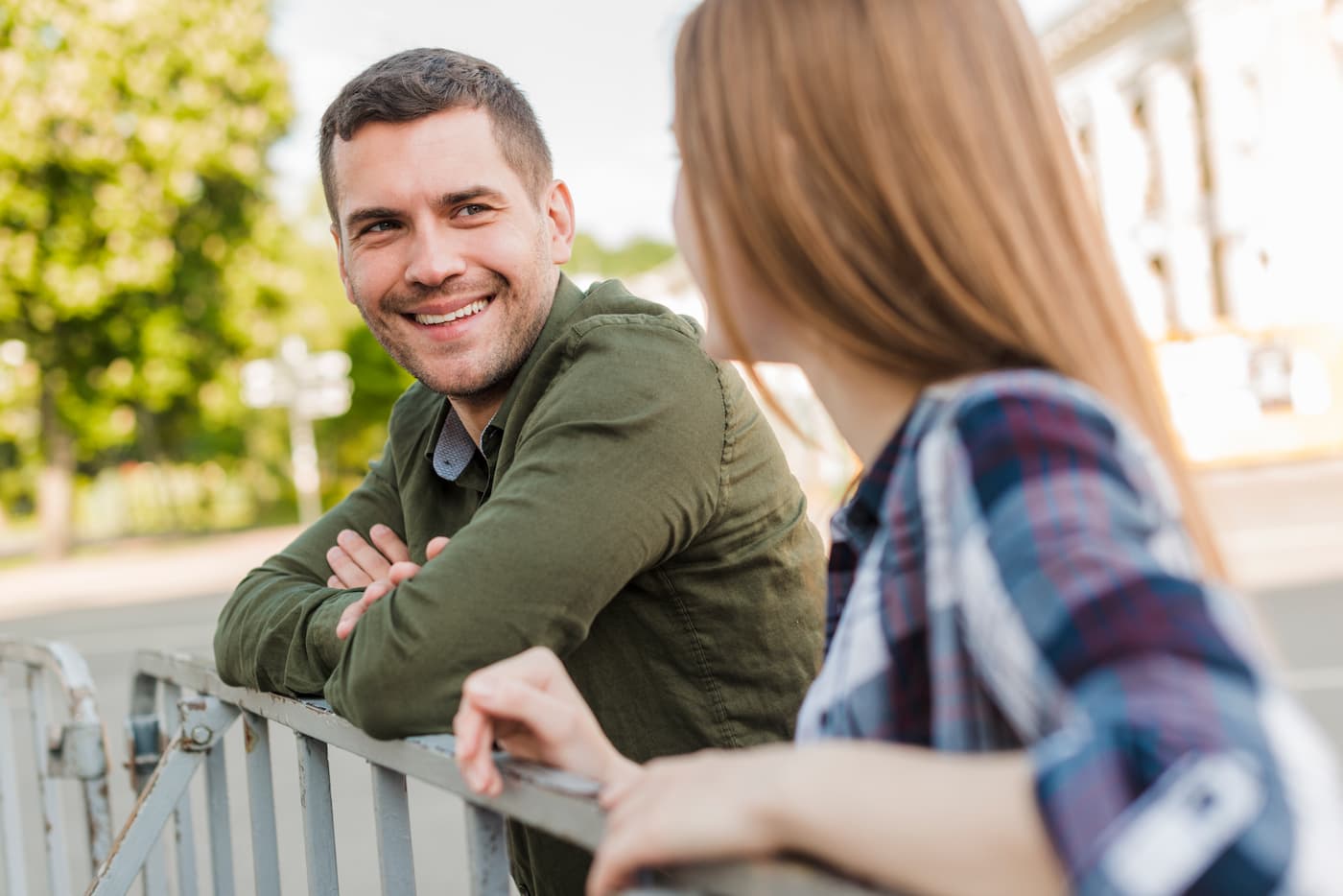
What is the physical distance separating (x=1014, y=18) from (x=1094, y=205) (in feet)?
0.62

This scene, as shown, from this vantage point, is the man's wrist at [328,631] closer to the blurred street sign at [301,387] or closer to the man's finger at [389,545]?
the man's finger at [389,545]

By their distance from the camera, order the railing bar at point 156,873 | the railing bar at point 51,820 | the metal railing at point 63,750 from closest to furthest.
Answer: the railing bar at point 156,873 < the metal railing at point 63,750 < the railing bar at point 51,820

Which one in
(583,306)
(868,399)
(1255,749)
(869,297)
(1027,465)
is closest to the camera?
(1255,749)

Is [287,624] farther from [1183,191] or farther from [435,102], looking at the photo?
[1183,191]

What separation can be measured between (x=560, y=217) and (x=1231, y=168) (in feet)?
92.5

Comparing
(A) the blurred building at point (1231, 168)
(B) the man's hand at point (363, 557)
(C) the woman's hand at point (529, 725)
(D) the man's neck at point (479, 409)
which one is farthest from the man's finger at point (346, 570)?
(A) the blurred building at point (1231, 168)

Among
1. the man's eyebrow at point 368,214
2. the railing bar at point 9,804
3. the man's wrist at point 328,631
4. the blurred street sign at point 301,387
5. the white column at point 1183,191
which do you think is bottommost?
the railing bar at point 9,804

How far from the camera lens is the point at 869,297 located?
120 centimetres

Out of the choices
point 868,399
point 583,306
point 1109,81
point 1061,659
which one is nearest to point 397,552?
point 583,306

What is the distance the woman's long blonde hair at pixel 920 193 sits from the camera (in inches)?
45.4

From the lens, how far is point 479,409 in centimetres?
252

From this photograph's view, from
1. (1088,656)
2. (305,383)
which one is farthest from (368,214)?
(305,383)

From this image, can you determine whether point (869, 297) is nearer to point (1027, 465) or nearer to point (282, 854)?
point (1027, 465)

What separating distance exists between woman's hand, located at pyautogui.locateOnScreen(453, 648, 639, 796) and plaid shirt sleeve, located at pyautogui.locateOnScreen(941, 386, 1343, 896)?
594 mm
